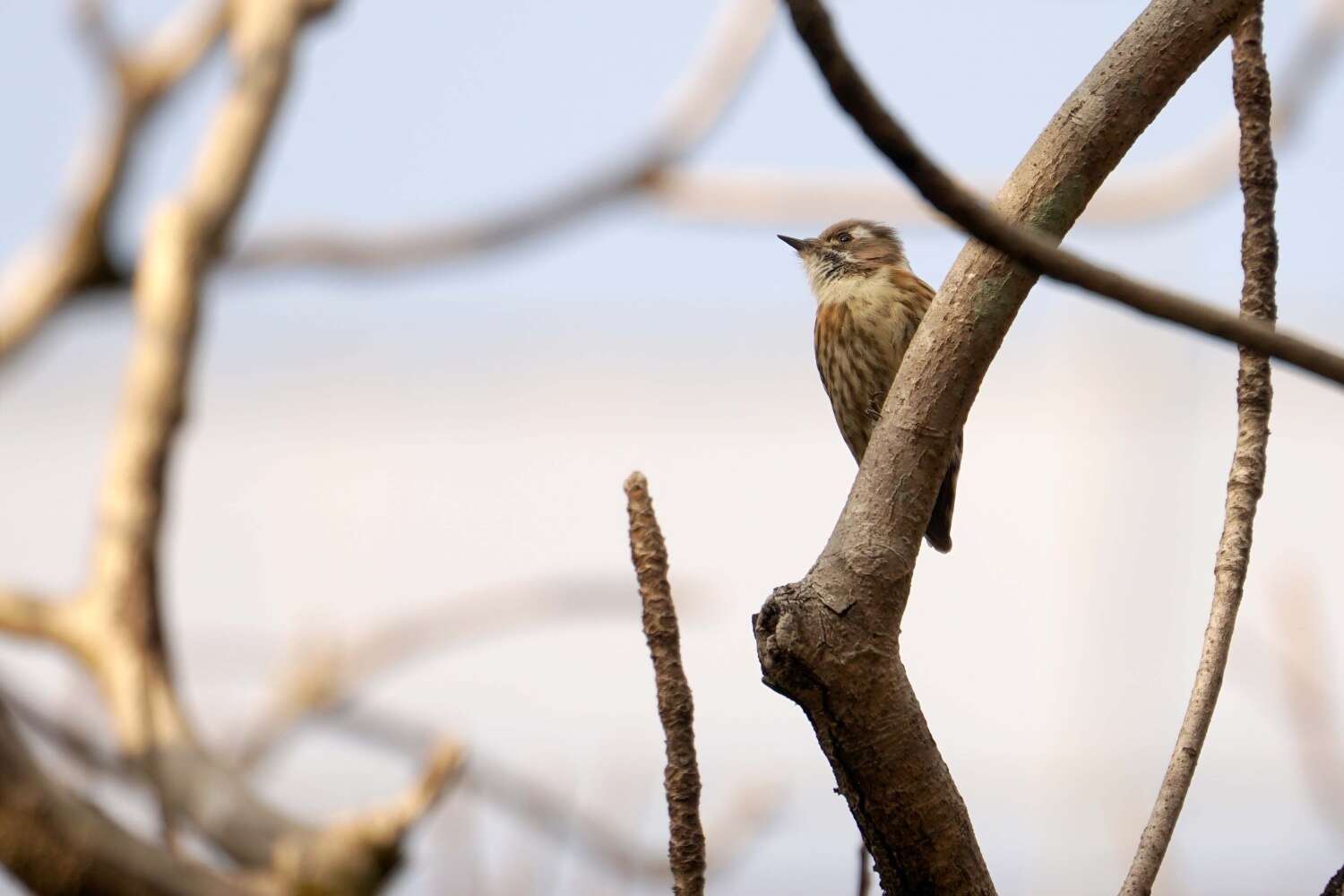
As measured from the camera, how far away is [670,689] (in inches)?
56.2

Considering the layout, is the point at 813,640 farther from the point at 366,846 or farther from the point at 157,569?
the point at 157,569

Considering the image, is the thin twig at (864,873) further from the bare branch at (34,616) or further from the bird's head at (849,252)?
the bare branch at (34,616)

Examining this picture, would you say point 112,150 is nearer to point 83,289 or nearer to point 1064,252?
point 83,289

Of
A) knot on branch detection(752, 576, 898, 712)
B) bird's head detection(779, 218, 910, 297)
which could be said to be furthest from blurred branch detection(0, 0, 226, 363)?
knot on branch detection(752, 576, 898, 712)

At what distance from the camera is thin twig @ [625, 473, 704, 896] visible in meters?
1.41

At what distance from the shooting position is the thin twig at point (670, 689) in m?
1.41

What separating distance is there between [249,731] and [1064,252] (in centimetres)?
436

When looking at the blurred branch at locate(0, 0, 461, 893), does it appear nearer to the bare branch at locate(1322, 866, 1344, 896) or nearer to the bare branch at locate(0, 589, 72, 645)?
the bare branch at locate(0, 589, 72, 645)

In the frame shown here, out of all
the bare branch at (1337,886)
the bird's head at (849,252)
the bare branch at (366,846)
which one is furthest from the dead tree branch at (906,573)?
the bird's head at (849,252)

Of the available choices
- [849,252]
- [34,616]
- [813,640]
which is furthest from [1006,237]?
[34,616]

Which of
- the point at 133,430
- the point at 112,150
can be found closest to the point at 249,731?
the point at 133,430

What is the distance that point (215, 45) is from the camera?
5.57m

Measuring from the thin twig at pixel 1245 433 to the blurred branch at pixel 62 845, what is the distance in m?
1.31

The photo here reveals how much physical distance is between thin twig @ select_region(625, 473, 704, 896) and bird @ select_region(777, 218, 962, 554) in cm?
155
